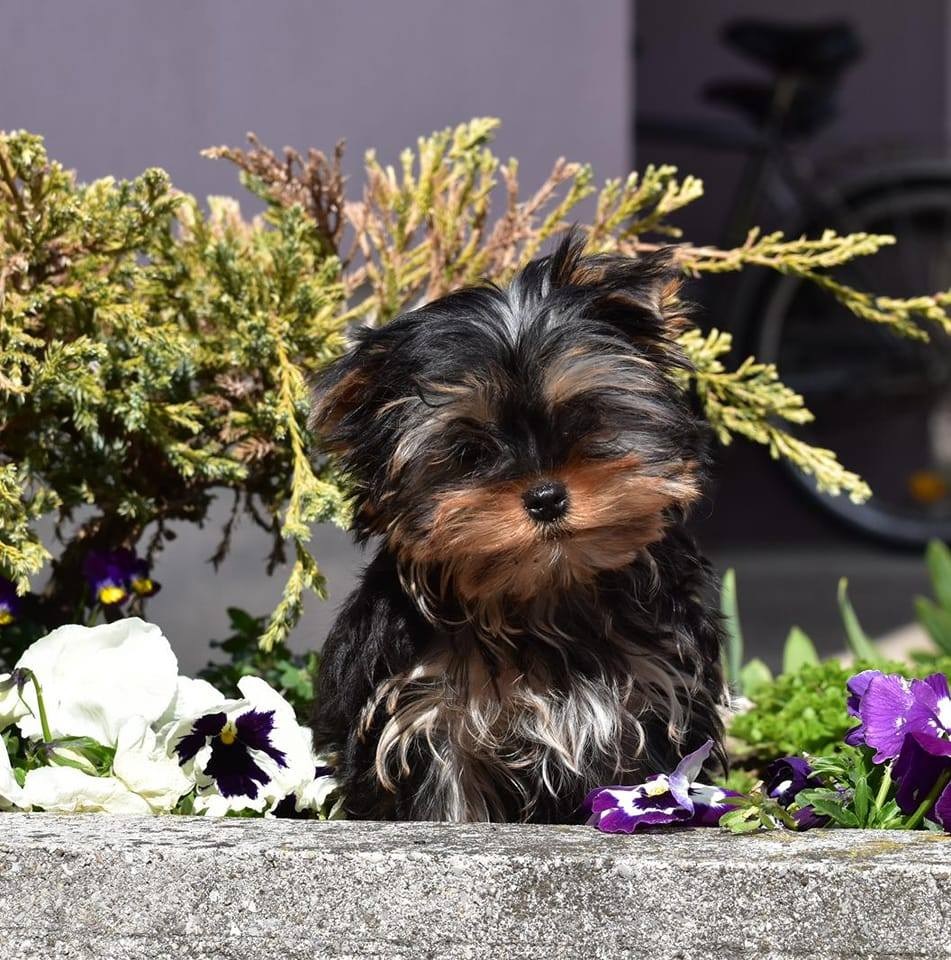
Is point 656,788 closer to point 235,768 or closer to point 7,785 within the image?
point 235,768

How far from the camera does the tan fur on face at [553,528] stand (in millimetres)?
2688

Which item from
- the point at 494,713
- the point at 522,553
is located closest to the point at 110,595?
the point at 494,713

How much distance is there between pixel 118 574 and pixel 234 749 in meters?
0.62

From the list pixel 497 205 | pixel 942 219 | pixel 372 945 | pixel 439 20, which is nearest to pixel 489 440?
pixel 372 945

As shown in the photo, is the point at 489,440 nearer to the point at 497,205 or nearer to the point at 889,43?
the point at 497,205

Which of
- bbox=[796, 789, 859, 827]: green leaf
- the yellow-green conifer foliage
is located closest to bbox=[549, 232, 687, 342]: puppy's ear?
the yellow-green conifer foliage

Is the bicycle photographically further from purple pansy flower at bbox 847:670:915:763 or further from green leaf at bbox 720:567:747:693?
purple pansy flower at bbox 847:670:915:763

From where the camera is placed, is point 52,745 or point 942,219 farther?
point 942,219

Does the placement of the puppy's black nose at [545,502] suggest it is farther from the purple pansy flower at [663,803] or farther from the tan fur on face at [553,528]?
the purple pansy flower at [663,803]

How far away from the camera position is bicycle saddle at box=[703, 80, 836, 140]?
8.68 m

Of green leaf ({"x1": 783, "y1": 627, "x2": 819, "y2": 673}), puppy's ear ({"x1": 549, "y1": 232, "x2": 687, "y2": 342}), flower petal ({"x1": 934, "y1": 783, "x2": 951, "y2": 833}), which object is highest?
puppy's ear ({"x1": 549, "y1": 232, "x2": 687, "y2": 342})

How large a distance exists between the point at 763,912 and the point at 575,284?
1154 millimetres

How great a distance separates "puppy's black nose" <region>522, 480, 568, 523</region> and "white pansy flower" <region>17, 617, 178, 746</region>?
31.6 inches

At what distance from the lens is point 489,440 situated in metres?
2.76
